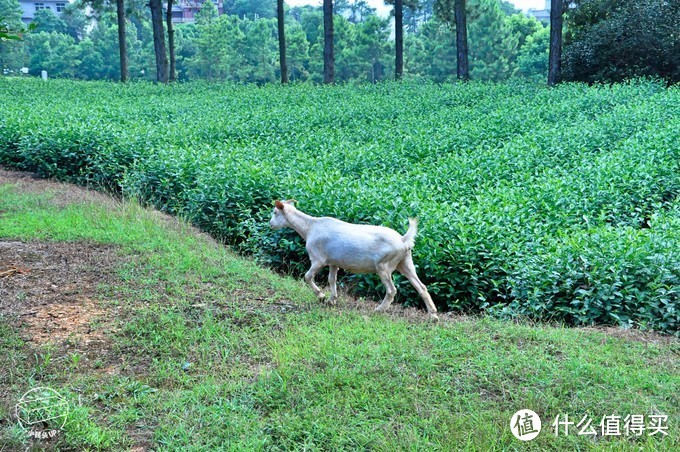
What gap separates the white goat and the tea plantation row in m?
0.88

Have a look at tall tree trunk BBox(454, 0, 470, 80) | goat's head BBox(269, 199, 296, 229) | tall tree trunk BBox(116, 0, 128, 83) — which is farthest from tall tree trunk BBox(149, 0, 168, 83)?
goat's head BBox(269, 199, 296, 229)

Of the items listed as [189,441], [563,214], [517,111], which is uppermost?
[517,111]

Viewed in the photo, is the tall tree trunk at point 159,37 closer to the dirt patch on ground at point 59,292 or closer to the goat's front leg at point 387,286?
the dirt patch on ground at point 59,292

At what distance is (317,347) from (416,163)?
665 centimetres

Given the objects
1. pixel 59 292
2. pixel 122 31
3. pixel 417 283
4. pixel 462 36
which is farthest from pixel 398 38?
pixel 417 283

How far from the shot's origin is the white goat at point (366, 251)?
5441mm

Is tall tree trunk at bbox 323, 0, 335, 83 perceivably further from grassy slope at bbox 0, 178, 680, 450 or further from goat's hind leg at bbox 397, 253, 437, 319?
goat's hind leg at bbox 397, 253, 437, 319

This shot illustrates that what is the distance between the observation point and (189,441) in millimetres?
3893

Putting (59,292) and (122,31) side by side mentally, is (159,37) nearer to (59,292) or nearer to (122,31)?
(122,31)

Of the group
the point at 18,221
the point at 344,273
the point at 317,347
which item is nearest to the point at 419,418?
the point at 317,347

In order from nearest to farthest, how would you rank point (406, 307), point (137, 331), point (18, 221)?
point (137, 331), point (406, 307), point (18, 221)

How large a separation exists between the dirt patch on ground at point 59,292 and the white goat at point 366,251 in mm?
1839

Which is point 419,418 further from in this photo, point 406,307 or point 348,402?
point 406,307

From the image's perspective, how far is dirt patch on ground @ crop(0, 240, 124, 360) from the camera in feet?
17.4
